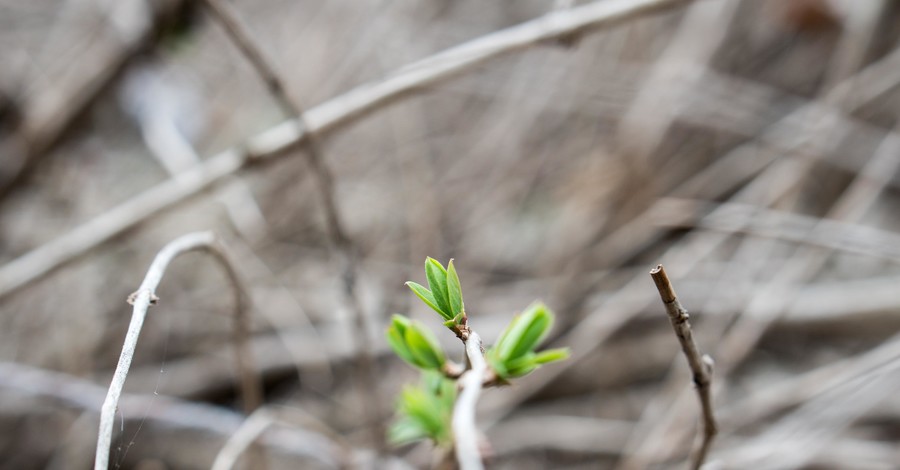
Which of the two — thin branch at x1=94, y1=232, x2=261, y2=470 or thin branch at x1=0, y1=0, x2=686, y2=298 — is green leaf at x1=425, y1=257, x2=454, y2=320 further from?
thin branch at x1=0, y1=0, x2=686, y2=298

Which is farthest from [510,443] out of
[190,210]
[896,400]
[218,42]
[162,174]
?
[218,42]

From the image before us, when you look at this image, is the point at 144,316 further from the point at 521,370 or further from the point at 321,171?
the point at 321,171

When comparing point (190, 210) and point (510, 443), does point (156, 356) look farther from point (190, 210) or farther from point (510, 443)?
point (510, 443)

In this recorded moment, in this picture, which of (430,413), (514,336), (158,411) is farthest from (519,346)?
(158,411)

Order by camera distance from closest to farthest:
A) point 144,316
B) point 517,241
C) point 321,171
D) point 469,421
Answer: point 469,421, point 144,316, point 321,171, point 517,241

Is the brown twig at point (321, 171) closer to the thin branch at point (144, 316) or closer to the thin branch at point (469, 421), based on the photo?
the thin branch at point (144, 316)

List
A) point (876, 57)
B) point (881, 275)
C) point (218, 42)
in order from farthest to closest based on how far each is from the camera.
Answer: point (218, 42) → point (876, 57) → point (881, 275)
